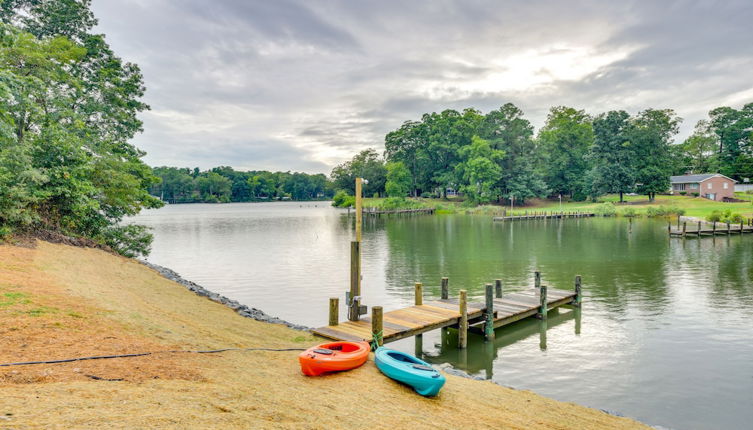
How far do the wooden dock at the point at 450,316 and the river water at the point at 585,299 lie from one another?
60 cm

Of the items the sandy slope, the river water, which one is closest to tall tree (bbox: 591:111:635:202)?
the river water

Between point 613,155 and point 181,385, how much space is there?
87.4 m

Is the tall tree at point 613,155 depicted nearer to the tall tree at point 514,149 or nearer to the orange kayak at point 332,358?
the tall tree at point 514,149

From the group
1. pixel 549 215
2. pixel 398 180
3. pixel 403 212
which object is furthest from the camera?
pixel 398 180

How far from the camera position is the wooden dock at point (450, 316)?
11.8m

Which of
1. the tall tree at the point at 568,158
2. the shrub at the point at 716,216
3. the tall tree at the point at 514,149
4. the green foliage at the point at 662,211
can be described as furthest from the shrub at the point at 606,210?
the shrub at the point at 716,216

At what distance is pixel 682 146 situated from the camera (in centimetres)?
10188

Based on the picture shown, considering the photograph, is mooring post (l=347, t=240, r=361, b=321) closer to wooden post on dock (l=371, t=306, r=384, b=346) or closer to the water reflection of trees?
wooden post on dock (l=371, t=306, r=384, b=346)

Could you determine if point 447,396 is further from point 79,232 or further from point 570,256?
point 570,256

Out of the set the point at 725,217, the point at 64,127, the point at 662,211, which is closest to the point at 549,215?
the point at 662,211

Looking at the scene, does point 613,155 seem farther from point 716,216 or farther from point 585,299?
point 585,299

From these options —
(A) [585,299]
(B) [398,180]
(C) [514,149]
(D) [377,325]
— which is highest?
(C) [514,149]

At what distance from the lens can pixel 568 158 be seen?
89.9 meters

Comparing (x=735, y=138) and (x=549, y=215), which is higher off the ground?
(x=735, y=138)
